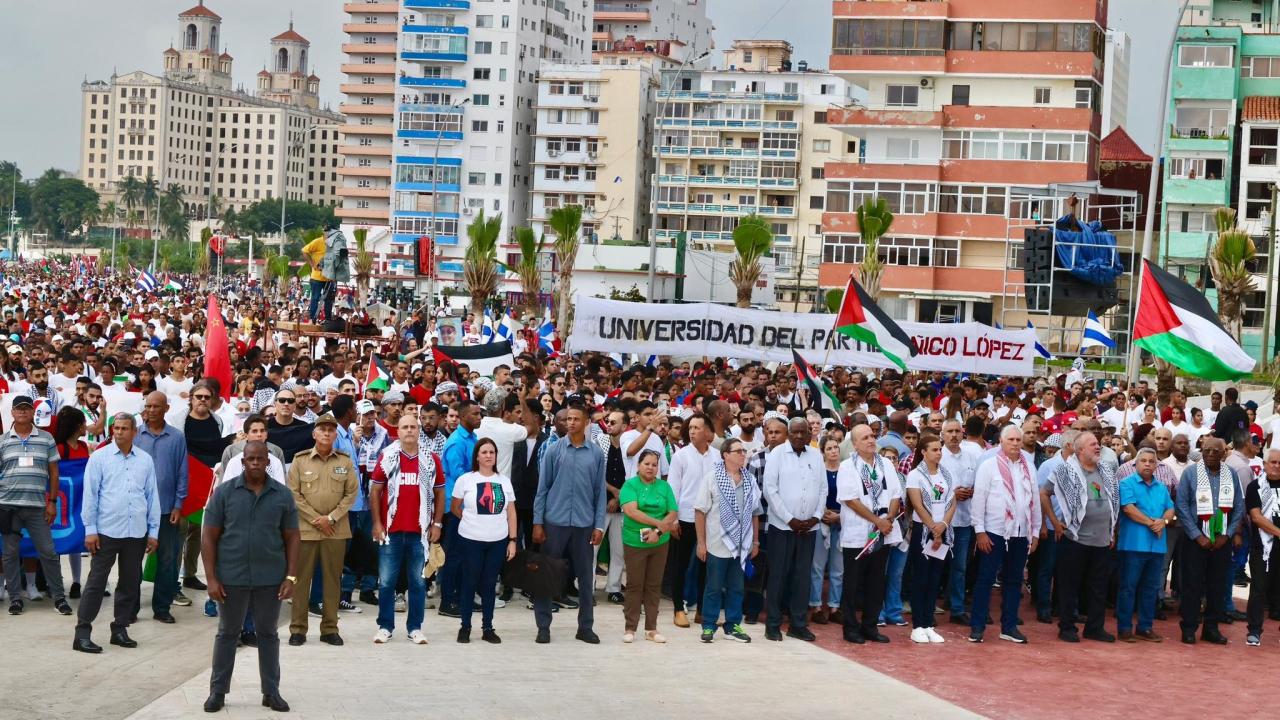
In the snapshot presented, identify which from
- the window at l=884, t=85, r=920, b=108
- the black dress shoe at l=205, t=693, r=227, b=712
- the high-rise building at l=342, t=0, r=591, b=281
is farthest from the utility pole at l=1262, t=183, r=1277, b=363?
the high-rise building at l=342, t=0, r=591, b=281

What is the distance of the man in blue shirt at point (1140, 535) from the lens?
14.2 metres

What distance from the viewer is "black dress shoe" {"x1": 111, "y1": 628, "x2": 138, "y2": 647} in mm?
11723

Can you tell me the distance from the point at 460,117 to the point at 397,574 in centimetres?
10571

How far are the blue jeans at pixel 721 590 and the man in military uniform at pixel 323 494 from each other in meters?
2.87

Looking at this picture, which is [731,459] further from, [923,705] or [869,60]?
[869,60]

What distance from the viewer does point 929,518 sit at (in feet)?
44.6

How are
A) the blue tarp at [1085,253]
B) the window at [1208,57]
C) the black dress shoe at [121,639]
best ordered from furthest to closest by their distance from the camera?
1. the window at [1208,57]
2. the blue tarp at [1085,253]
3. the black dress shoe at [121,639]

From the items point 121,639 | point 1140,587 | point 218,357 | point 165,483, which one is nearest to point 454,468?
point 165,483

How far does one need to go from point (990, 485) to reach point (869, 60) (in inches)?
2086

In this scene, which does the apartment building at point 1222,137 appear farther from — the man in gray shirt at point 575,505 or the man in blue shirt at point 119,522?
the man in blue shirt at point 119,522

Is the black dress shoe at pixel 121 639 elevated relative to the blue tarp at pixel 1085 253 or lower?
lower

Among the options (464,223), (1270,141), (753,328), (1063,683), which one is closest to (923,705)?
(1063,683)

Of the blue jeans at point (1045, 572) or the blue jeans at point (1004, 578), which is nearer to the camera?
the blue jeans at point (1004, 578)

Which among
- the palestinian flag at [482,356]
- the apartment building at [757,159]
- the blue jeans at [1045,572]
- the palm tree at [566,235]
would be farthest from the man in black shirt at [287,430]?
the apartment building at [757,159]
